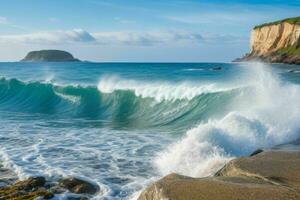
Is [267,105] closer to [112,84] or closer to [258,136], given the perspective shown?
[258,136]

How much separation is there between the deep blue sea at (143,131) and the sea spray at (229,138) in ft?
0.07

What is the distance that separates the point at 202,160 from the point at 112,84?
17260 millimetres

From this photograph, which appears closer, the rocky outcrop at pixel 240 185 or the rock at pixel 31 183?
the rocky outcrop at pixel 240 185

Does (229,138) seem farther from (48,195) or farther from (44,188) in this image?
(48,195)

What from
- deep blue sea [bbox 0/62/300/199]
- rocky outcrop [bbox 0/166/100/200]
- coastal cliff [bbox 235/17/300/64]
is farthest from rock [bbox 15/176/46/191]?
coastal cliff [bbox 235/17/300/64]

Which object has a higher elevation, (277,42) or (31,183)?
(277,42)

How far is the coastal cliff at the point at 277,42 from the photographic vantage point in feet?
249

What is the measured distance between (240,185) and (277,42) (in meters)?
82.5

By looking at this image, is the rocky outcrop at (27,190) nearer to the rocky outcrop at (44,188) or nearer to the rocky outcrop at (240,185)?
the rocky outcrop at (44,188)

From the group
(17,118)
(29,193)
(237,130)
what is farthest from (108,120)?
(29,193)

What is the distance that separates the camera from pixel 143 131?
14.4 meters

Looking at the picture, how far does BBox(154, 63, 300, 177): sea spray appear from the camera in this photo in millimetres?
8883

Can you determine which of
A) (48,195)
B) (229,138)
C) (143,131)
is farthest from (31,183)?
(143,131)

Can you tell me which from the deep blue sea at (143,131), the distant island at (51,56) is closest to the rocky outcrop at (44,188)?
the deep blue sea at (143,131)
